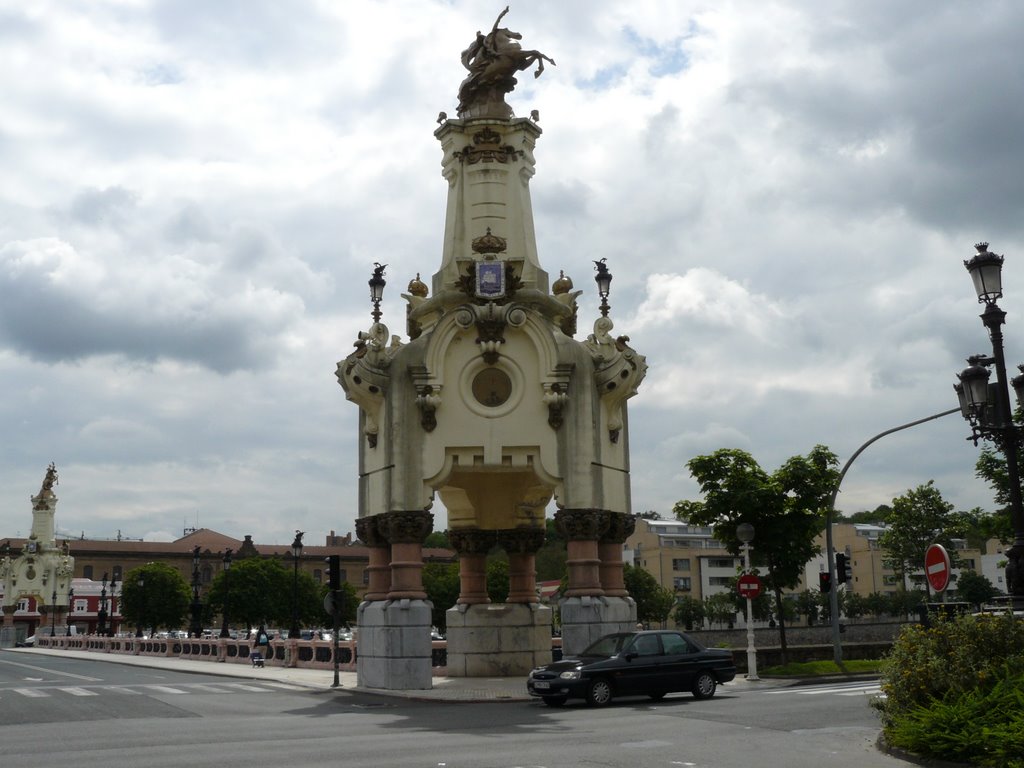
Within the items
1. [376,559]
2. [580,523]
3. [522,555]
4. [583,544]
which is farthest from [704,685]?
[522,555]

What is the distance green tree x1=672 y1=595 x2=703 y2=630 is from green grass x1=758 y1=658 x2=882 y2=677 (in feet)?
223

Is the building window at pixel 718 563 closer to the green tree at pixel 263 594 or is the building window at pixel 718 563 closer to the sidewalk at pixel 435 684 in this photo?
the green tree at pixel 263 594

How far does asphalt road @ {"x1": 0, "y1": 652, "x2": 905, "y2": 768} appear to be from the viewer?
43.0 ft

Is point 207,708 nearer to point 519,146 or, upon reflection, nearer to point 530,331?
point 530,331

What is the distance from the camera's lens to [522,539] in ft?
103

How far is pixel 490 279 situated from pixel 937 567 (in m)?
16.0

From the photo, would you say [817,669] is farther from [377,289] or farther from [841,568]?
[377,289]

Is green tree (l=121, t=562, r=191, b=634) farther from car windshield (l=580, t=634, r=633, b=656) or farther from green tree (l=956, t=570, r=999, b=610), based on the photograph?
car windshield (l=580, t=634, r=633, b=656)

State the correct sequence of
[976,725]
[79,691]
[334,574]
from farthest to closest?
[334,574], [79,691], [976,725]

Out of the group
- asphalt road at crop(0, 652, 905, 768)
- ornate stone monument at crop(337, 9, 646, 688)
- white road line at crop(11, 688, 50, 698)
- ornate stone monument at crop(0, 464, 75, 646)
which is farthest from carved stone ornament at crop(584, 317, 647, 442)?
ornate stone monument at crop(0, 464, 75, 646)

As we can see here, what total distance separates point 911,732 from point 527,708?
9434 mm

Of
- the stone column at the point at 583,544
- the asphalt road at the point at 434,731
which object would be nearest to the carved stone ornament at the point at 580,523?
the stone column at the point at 583,544

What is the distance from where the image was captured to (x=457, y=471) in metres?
26.6

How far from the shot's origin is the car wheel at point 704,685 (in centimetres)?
2203
